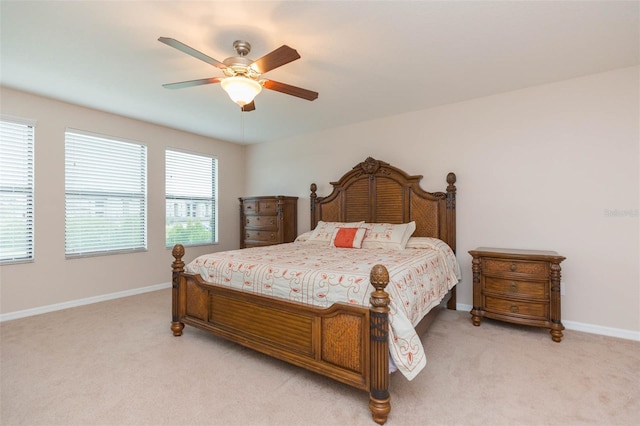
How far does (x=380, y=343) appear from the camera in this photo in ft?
5.45

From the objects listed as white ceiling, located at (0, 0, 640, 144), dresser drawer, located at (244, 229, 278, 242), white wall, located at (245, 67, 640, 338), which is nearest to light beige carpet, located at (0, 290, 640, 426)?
white wall, located at (245, 67, 640, 338)

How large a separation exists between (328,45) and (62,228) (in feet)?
12.0

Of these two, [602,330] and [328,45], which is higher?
[328,45]

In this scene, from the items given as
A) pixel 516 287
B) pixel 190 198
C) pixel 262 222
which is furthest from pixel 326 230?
pixel 190 198

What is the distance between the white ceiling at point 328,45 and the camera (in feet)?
6.36

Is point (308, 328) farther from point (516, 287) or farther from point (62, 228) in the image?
point (62, 228)

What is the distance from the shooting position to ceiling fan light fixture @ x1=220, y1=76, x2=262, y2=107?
2.11m

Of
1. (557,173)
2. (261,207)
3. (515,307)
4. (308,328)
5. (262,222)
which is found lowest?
(515,307)

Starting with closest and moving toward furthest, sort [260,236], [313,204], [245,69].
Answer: [245,69], [313,204], [260,236]

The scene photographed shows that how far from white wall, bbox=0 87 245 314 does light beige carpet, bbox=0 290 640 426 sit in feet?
2.36

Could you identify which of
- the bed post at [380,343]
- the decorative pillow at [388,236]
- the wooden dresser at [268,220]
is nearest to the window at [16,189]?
the wooden dresser at [268,220]

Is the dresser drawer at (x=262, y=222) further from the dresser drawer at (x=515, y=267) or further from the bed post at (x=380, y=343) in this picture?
the bed post at (x=380, y=343)

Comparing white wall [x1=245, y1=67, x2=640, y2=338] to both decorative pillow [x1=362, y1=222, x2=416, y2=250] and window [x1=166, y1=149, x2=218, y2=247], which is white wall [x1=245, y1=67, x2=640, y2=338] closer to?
decorative pillow [x1=362, y1=222, x2=416, y2=250]

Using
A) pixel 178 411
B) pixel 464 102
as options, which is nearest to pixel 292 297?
pixel 178 411
